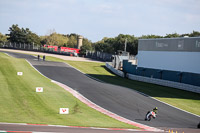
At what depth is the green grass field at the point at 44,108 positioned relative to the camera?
2045 cm

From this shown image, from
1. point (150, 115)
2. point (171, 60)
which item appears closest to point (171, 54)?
point (171, 60)

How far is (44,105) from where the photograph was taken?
25.2 m

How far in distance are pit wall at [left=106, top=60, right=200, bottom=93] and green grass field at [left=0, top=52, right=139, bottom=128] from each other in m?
17.4

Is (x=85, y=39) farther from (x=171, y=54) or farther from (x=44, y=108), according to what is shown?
(x=44, y=108)

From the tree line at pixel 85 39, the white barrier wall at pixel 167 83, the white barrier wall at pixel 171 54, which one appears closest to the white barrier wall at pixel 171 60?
the white barrier wall at pixel 171 54

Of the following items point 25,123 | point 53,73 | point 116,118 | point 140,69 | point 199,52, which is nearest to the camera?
point 25,123

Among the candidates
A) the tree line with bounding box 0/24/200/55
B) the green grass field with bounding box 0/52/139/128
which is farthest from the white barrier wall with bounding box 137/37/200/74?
the tree line with bounding box 0/24/200/55

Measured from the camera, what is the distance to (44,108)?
24188mm

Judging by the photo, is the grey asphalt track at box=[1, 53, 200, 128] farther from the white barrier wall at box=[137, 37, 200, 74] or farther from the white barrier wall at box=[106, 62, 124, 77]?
the white barrier wall at box=[106, 62, 124, 77]

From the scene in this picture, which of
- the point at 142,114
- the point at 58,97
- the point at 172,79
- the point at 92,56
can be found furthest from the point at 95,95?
the point at 92,56

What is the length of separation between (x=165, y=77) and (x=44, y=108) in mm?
27115

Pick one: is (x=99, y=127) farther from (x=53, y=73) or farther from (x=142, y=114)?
(x=53, y=73)

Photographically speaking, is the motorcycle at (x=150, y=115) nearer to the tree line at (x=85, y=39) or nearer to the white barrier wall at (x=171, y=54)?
the white barrier wall at (x=171, y=54)

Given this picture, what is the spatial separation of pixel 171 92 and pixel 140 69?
15.3 m
